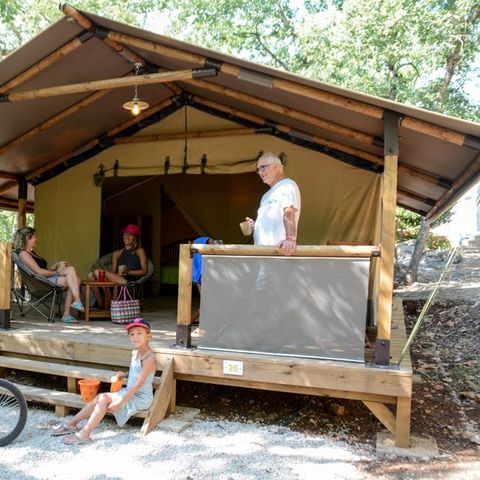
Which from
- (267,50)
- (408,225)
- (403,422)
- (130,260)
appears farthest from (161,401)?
(408,225)

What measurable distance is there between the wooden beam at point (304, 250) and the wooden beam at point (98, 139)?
303 centimetres

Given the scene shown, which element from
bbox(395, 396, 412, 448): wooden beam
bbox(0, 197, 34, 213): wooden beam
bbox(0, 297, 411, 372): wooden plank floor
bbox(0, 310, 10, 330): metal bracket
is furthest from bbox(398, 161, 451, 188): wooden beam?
bbox(0, 197, 34, 213): wooden beam

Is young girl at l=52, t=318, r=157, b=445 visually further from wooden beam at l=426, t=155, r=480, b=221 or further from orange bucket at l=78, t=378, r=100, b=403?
wooden beam at l=426, t=155, r=480, b=221

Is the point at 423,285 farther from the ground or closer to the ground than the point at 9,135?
closer to the ground

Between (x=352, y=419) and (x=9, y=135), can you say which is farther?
(x=9, y=135)

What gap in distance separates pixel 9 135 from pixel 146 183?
8.70 feet

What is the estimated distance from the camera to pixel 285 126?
5.36 m

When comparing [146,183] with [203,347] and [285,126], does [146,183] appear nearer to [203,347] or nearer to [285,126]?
[285,126]

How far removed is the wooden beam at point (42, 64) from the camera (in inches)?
151

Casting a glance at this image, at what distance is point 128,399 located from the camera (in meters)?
3.00

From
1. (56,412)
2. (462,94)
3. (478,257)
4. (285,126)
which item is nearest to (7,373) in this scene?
(56,412)

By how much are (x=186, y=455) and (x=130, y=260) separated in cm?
308

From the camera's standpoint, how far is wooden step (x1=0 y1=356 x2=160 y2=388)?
3389 millimetres

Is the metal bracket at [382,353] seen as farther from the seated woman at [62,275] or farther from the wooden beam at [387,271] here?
the seated woman at [62,275]
